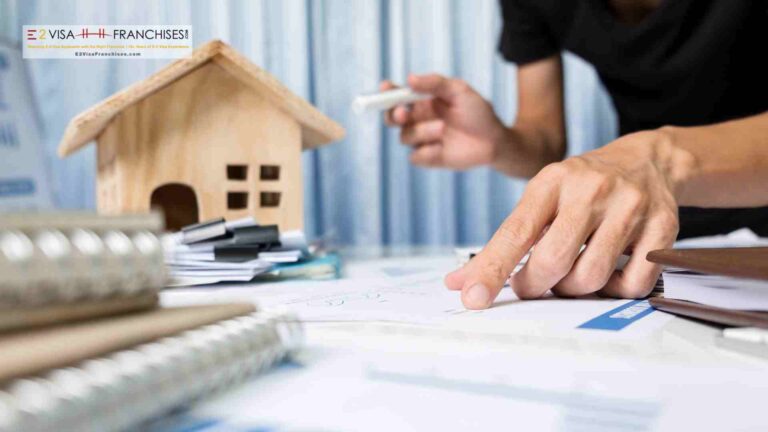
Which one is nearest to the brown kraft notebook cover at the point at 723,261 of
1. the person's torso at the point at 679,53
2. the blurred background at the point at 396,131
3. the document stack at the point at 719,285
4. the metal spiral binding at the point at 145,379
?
the document stack at the point at 719,285

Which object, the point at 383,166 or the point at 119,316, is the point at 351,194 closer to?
the point at 383,166

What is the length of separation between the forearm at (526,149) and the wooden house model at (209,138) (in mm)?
398

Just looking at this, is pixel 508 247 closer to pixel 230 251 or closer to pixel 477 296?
pixel 477 296

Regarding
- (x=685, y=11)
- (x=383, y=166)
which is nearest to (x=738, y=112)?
(x=685, y=11)

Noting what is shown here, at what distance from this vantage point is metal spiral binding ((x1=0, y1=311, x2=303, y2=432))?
0.16m

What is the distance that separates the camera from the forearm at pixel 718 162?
578mm

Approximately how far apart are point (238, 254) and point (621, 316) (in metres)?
0.42

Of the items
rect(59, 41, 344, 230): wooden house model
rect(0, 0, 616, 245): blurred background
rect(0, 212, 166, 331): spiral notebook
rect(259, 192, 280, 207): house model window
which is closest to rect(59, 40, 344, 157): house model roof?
rect(59, 41, 344, 230): wooden house model

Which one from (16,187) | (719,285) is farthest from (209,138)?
(719,285)

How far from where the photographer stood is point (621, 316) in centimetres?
42

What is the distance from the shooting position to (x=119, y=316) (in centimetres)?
24

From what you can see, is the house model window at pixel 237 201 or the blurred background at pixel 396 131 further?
the blurred background at pixel 396 131

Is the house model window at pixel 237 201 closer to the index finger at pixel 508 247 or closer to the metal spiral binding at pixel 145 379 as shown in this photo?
the index finger at pixel 508 247

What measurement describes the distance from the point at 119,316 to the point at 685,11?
1.02m
